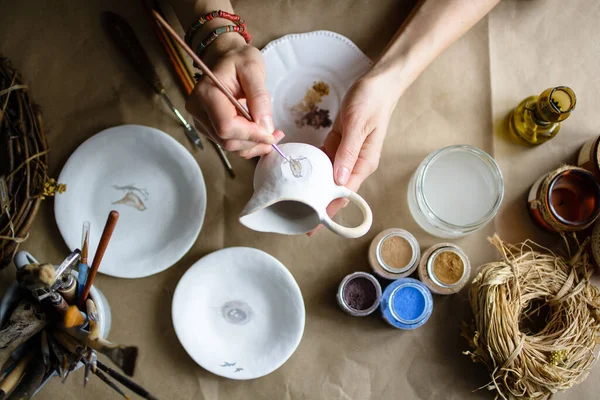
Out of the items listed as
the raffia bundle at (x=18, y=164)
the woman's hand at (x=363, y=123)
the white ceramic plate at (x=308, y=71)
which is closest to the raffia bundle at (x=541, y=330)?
the woman's hand at (x=363, y=123)

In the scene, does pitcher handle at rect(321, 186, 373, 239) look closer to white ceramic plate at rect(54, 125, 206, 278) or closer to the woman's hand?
the woman's hand

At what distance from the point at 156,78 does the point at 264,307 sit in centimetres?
52

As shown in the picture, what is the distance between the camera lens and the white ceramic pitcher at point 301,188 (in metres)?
0.62

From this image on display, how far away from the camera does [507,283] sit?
844mm

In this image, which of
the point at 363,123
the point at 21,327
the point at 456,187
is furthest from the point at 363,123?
the point at 21,327

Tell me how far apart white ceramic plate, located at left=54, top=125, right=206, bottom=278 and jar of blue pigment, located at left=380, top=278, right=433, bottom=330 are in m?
0.40

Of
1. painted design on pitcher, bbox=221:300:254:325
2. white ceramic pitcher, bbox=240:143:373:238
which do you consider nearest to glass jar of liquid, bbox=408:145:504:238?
white ceramic pitcher, bbox=240:143:373:238

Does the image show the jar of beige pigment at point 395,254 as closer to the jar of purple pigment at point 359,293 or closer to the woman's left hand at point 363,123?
the jar of purple pigment at point 359,293

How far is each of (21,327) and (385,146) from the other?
2.35 ft

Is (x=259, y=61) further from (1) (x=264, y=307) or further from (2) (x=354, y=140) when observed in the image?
(1) (x=264, y=307)

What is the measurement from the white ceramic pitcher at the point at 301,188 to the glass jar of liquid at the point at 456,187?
28cm

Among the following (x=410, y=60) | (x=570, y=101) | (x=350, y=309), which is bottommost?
(x=350, y=309)

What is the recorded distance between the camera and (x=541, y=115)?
0.88 metres

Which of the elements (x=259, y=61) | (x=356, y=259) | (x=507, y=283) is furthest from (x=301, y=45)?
(x=507, y=283)
